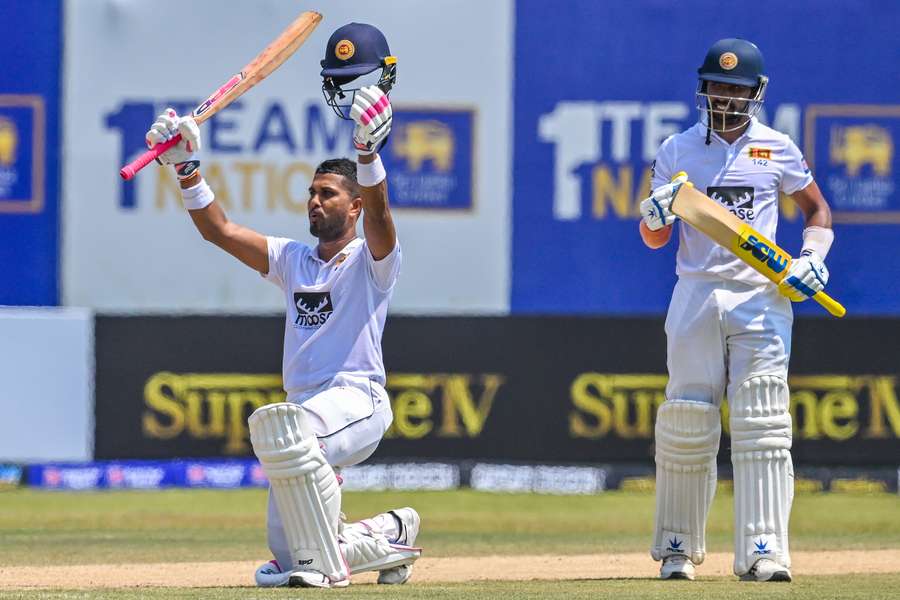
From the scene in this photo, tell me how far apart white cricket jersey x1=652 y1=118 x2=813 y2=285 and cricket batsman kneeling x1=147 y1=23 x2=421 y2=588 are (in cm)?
103

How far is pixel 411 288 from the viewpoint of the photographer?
448 inches

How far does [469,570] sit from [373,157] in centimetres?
192

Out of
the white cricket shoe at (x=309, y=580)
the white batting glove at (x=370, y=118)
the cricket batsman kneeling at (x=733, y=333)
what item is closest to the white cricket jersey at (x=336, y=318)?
the white batting glove at (x=370, y=118)

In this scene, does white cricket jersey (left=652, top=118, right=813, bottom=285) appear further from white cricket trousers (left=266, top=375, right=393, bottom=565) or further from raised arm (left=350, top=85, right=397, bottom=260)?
white cricket trousers (left=266, top=375, right=393, bottom=565)

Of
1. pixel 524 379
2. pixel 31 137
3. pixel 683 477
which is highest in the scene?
pixel 31 137

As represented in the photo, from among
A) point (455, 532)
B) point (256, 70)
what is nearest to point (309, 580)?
point (256, 70)

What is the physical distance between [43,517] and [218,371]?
161 cm

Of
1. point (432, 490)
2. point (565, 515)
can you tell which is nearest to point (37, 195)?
point (432, 490)

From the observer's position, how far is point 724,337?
248 inches

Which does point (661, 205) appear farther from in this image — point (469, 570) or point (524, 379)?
point (524, 379)

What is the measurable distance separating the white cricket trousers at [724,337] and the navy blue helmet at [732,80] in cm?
57

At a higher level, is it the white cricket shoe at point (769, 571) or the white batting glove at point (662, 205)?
the white batting glove at point (662, 205)

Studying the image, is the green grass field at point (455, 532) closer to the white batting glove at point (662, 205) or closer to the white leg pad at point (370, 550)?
the white leg pad at point (370, 550)

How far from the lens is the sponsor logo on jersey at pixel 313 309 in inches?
242
